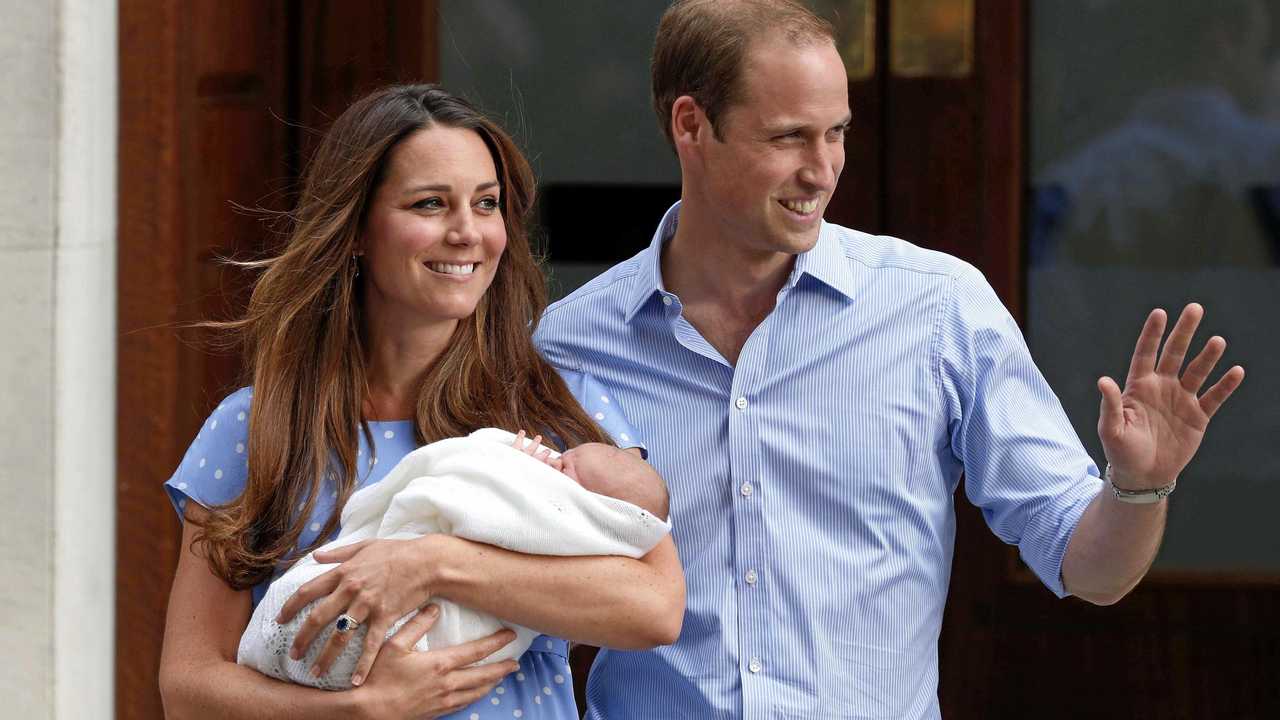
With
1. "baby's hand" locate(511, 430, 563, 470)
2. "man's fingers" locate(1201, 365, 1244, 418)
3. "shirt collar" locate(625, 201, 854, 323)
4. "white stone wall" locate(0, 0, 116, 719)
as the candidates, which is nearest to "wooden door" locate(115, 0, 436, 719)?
"white stone wall" locate(0, 0, 116, 719)

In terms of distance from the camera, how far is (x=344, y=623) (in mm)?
2082

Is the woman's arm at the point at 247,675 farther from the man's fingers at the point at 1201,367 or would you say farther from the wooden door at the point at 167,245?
the wooden door at the point at 167,245

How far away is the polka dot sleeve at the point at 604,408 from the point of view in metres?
2.36

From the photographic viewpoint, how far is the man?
2.39 metres

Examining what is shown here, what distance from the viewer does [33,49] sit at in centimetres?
344

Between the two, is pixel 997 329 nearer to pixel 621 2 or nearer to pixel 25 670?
pixel 621 2

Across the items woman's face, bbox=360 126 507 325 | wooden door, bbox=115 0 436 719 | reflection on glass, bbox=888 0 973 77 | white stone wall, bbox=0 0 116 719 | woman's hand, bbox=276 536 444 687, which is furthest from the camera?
reflection on glass, bbox=888 0 973 77

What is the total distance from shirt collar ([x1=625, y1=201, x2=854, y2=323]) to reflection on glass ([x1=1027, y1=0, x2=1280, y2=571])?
4.80ft

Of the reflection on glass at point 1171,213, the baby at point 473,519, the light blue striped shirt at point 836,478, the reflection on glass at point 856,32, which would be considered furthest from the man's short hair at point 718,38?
the reflection on glass at point 1171,213

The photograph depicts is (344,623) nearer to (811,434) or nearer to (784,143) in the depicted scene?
(811,434)

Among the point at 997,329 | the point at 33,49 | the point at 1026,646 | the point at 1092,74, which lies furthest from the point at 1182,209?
the point at 33,49

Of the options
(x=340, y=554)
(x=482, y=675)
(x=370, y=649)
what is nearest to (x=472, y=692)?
(x=482, y=675)

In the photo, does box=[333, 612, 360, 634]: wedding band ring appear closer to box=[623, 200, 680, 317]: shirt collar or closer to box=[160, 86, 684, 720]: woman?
box=[160, 86, 684, 720]: woman

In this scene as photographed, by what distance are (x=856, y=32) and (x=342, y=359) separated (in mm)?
1899
